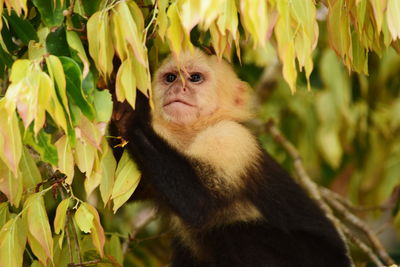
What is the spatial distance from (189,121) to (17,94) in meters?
1.46

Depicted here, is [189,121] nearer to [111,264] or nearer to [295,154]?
[111,264]

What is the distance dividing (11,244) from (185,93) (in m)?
1.26

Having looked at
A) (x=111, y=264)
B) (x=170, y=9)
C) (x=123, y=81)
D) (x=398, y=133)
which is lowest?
(x=398, y=133)

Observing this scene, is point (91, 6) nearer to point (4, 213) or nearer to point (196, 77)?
point (4, 213)

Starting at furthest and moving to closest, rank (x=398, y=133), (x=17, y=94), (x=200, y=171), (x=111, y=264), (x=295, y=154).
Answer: (x=398, y=133) → (x=295, y=154) → (x=200, y=171) → (x=111, y=264) → (x=17, y=94)

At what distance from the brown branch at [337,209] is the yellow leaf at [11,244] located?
1.89m

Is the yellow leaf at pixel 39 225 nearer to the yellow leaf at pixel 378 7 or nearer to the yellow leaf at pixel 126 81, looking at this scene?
the yellow leaf at pixel 126 81

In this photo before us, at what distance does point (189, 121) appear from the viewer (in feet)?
11.3

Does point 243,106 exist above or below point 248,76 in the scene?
above

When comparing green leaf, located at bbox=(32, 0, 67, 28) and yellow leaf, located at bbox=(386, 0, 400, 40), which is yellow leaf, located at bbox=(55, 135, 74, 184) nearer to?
green leaf, located at bbox=(32, 0, 67, 28)

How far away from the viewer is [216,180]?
3.26m

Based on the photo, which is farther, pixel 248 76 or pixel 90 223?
pixel 248 76

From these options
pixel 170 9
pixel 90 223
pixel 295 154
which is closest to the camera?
pixel 170 9

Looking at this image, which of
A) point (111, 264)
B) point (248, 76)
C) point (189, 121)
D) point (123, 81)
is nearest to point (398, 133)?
point (248, 76)
